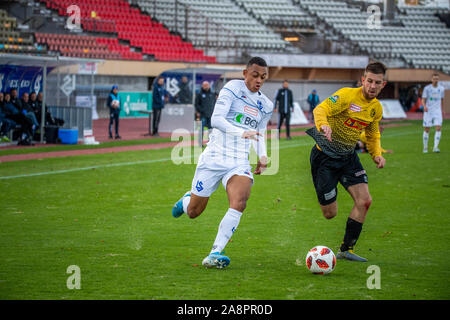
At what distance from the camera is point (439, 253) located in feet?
25.4

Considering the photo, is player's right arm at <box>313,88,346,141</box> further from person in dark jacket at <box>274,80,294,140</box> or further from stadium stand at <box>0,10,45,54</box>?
stadium stand at <box>0,10,45,54</box>

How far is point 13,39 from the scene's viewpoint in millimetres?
30234

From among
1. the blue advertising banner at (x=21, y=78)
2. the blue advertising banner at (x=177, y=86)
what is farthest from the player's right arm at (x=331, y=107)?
the blue advertising banner at (x=177, y=86)

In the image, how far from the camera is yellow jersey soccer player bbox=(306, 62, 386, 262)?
738cm

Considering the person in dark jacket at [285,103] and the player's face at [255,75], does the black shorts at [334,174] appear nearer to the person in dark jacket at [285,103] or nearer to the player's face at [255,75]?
the player's face at [255,75]

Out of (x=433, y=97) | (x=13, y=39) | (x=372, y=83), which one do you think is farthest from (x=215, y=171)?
(x=13, y=39)

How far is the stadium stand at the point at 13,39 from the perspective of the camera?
2937 cm

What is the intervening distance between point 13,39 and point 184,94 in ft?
26.8

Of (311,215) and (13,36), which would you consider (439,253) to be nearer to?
(311,215)

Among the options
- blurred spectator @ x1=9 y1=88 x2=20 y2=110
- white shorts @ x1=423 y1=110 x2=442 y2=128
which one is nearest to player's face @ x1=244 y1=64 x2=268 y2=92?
white shorts @ x1=423 y1=110 x2=442 y2=128

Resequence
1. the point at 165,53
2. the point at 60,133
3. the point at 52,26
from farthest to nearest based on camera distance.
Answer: the point at 165,53
the point at 52,26
the point at 60,133

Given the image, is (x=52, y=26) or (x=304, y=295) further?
(x=52, y=26)

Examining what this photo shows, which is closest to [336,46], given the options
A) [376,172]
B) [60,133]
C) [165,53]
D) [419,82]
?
[419,82]

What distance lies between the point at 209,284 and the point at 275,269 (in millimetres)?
943
